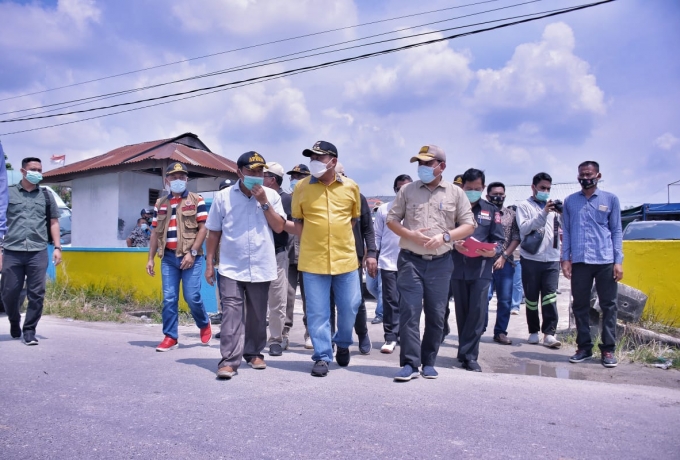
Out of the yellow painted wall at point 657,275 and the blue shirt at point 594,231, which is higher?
the blue shirt at point 594,231

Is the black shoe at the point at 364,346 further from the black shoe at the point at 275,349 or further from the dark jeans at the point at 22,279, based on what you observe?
the dark jeans at the point at 22,279

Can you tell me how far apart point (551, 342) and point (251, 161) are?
4.18 meters

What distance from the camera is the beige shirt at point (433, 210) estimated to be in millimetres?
4676

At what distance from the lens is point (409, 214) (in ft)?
15.7

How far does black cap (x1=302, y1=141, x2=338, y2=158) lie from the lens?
4688 millimetres

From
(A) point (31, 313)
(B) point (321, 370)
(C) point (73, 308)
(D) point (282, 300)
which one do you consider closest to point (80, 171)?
(C) point (73, 308)

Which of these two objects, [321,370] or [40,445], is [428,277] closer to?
[321,370]

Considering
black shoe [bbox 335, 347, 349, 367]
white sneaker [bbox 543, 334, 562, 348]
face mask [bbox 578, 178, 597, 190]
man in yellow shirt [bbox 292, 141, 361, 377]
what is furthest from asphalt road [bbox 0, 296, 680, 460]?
face mask [bbox 578, 178, 597, 190]

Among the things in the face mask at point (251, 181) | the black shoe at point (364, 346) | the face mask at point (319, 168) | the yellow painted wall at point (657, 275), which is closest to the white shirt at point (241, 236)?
the face mask at point (251, 181)

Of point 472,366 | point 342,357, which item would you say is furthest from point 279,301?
point 472,366

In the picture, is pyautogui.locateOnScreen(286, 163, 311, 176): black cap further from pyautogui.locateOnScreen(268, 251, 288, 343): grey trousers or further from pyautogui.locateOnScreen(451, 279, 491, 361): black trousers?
pyautogui.locateOnScreen(451, 279, 491, 361): black trousers

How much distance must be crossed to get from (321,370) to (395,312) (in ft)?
6.11

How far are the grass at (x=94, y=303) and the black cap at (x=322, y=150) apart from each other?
4943 millimetres

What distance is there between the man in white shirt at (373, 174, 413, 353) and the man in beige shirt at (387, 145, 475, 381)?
1360 mm
